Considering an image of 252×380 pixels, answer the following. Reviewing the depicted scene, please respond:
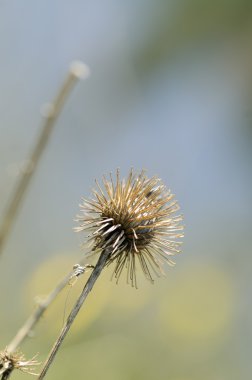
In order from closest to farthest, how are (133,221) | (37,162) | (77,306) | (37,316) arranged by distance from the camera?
(77,306) < (37,316) < (133,221) < (37,162)

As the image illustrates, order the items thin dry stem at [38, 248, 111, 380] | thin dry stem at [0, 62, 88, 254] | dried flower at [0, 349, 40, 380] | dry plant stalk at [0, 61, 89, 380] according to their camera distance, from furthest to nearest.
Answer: thin dry stem at [0, 62, 88, 254] < dry plant stalk at [0, 61, 89, 380] < dried flower at [0, 349, 40, 380] < thin dry stem at [38, 248, 111, 380]

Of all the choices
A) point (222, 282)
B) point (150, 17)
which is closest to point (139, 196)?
point (222, 282)

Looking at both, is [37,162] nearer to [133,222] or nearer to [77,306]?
[133,222]

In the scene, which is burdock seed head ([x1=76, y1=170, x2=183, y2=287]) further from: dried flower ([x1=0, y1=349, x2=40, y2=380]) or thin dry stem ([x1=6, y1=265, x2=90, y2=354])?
dried flower ([x1=0, y1=349, x2=40, y2=380])

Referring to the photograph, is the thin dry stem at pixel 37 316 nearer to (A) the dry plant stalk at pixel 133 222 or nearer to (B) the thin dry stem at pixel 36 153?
(A) the dry plant stalk at pixel 133 222

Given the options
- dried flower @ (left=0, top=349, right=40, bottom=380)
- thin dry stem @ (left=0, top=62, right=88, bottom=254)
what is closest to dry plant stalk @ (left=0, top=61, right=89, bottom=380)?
thin dry stem @ (left=0, top=62, right=88, bottom=254)

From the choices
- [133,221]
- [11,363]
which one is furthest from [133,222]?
[11,363]

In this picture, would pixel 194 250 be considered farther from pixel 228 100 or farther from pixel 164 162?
pixel 228 100
